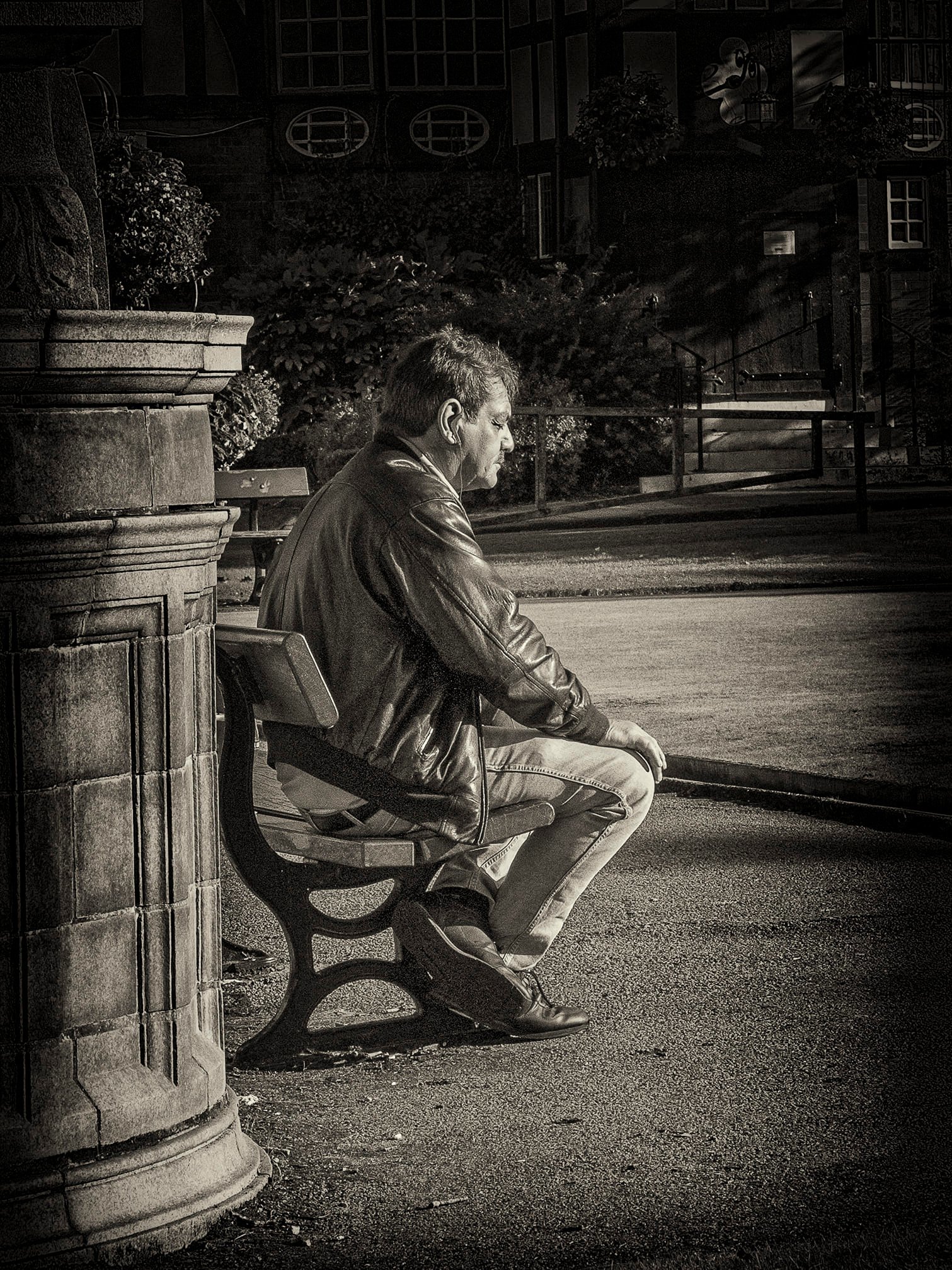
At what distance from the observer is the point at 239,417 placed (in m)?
15.3

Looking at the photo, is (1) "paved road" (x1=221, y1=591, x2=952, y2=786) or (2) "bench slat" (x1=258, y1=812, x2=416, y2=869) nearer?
(2) "bench slat" (x1=258, y1=812, x2=416, y2=869)

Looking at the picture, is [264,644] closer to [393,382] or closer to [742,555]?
[393,382]

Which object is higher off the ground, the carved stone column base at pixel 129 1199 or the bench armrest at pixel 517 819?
the bench armrest at pixel 517 819

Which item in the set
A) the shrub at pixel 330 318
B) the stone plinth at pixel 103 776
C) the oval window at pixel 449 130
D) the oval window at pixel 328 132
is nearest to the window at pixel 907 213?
the oval window at pixel 449 130

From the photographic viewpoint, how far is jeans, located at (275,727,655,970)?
14.4ft

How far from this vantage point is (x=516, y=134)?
94.7 ft

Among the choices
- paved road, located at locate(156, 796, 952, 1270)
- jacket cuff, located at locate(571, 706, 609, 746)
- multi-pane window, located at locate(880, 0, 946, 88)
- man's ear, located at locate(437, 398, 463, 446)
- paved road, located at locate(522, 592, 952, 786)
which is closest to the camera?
paved road, located at locate(156, 796, 952, 1270)

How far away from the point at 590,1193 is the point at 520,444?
63.3 feet

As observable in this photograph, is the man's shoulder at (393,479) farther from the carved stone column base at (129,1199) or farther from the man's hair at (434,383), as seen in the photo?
the carved stone column base at (129,1199)

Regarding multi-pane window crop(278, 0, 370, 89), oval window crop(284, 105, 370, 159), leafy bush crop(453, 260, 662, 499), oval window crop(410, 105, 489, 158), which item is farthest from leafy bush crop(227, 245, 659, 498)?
multi-pane window crop(278, 0, 370, 89)

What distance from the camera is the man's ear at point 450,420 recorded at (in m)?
4.39

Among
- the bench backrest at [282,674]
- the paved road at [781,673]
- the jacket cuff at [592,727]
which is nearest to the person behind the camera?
the bench backrest at [282,674]

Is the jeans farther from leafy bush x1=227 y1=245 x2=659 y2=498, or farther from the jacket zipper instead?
leafy bush x1=227 y1=245 x2=659 y2=498

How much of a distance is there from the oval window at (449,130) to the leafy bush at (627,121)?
6.42ft
